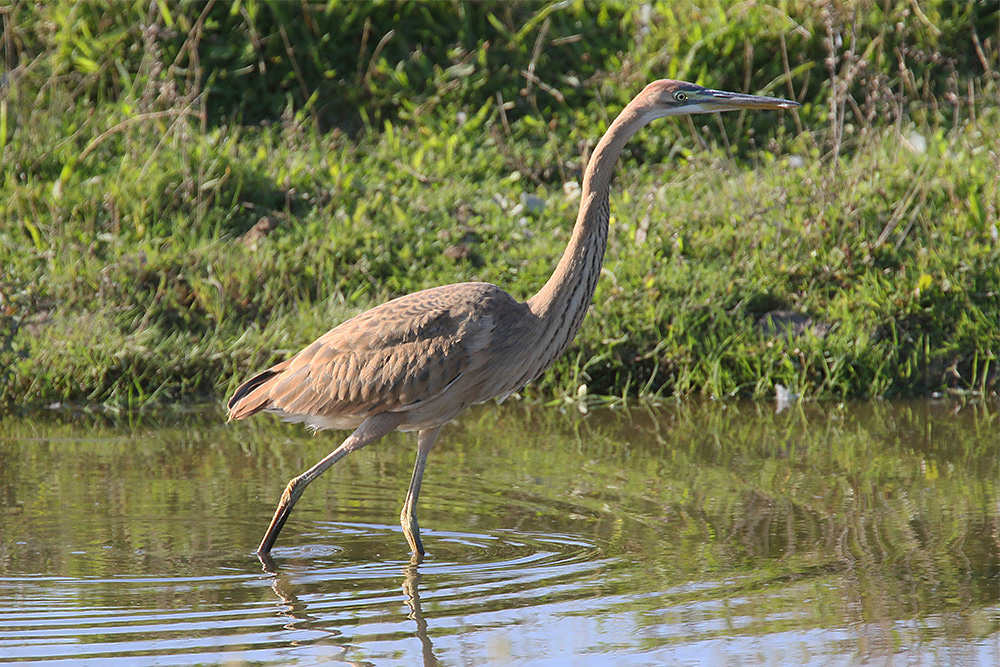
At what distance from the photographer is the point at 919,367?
24.8 ft

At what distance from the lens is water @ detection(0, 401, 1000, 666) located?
3.94 m

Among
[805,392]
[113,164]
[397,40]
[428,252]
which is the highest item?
[397,40]

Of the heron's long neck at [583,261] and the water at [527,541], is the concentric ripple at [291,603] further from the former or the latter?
the heron's long neck at [583,261]

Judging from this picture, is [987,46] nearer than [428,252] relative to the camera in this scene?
No

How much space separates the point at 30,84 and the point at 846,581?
7413mm

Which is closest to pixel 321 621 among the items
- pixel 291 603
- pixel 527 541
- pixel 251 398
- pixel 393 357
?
pixel 291 603

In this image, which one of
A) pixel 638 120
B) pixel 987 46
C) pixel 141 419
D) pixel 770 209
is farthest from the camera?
pixel 987 46

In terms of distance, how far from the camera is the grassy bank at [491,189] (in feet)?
24.8

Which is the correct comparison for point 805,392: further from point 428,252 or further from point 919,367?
point 428,252

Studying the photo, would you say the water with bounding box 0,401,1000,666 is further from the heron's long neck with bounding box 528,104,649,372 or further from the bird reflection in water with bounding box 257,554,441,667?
the heron's long neck with bounding box 528,104,649,372

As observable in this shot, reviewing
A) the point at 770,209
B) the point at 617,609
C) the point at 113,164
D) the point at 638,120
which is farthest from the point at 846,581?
the point at 113,164

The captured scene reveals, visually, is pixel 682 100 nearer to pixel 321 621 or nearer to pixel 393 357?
pixel 393 357

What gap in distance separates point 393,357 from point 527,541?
929mm

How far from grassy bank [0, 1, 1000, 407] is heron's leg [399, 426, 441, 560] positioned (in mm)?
2165
